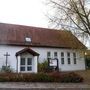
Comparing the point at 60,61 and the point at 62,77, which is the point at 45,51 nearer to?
the point at 60,61

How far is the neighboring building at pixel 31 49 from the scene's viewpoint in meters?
32.3

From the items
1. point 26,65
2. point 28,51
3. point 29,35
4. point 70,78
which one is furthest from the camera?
point 29,35

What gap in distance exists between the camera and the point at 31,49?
110 ft

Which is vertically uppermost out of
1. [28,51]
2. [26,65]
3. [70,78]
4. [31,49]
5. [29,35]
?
[29,35]

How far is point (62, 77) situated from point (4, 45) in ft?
46.9

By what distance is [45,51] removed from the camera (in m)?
35.8

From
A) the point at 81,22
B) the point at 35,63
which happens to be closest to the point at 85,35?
the point at 81,22

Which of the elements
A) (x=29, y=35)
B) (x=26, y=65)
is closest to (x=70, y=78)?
(x=26, y=65)

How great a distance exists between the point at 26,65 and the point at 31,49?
92.2 inches

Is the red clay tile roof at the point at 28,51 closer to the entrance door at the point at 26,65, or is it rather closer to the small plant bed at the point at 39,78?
the entrance door at the point at 26,65

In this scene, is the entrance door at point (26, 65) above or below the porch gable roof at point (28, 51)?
below

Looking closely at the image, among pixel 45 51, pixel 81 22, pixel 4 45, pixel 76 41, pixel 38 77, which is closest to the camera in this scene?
pixel 38 77

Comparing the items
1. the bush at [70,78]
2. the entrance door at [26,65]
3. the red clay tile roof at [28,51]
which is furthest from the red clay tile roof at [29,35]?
the bush at [70,78]

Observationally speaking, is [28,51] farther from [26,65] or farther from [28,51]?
[26,65]
